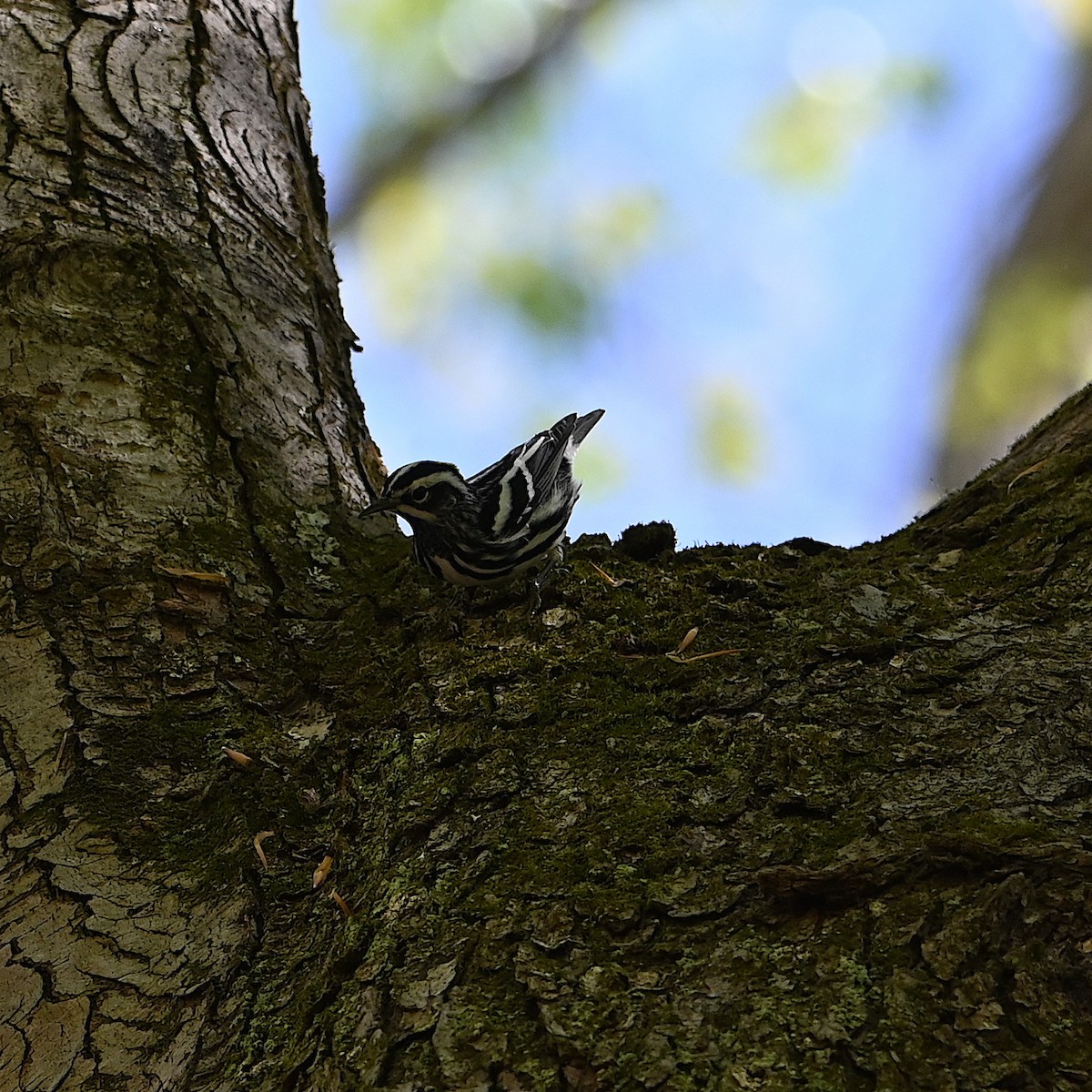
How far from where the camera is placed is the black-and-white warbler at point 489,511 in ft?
10.2

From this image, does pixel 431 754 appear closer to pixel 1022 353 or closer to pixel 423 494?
pixel 423 494

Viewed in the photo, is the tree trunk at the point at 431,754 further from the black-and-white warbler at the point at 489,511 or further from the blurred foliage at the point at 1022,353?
the blurred foliage at the point at 1022,353

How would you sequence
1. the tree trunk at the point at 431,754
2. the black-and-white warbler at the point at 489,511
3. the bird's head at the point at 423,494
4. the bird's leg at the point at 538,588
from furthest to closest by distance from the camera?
the bird's head at the point at 423,494
the black-and-white warbler at the point at 489,511
the bird's leg at the point at 538,588
the tree trunk at the point at 431,754

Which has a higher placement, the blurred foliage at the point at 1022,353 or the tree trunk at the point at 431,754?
the blurred foliage at the point at 1022,353

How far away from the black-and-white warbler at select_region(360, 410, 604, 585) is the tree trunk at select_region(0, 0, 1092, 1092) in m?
0.12

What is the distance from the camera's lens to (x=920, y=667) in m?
2.06

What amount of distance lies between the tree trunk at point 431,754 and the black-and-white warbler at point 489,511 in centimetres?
12

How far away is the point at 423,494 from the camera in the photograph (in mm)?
3471

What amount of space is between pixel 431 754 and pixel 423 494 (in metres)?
1.54

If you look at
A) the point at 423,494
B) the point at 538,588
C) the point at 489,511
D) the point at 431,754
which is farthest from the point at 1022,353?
the point at 431,754

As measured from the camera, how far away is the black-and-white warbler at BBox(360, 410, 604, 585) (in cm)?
312

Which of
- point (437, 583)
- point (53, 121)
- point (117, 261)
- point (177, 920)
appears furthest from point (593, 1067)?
point (53, 121)

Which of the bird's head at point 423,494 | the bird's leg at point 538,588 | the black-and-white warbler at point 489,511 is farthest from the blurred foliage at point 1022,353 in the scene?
the bird's leg at point 538,588

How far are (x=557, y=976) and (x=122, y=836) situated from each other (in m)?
0.87
